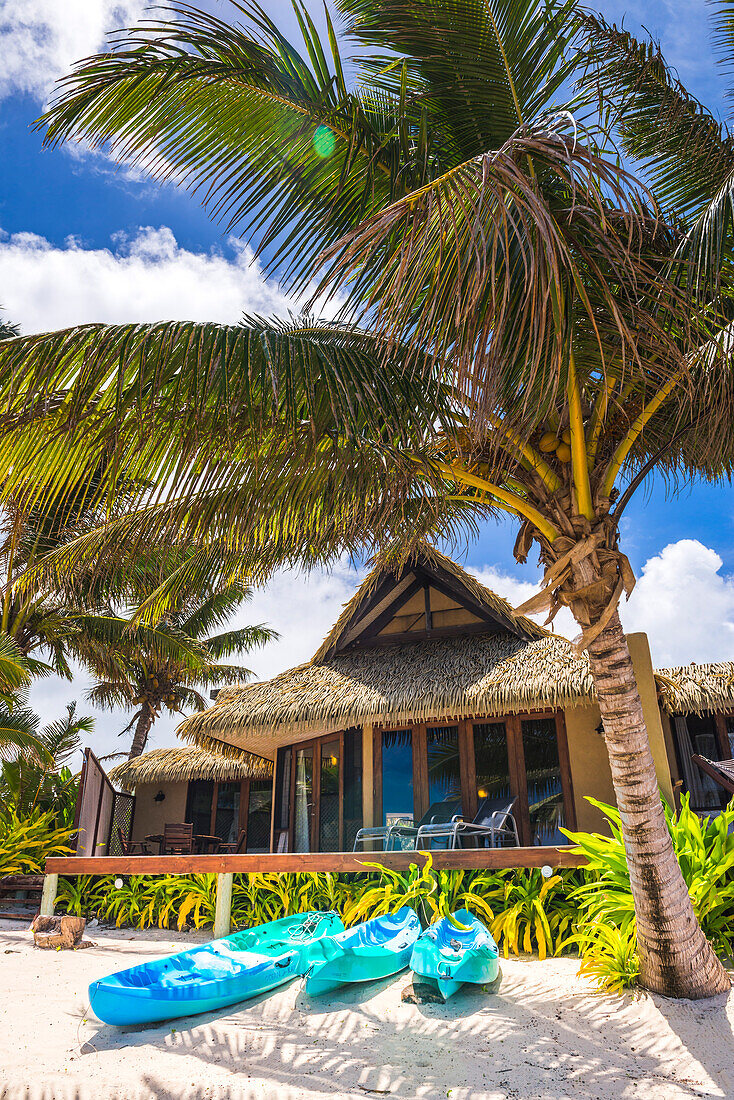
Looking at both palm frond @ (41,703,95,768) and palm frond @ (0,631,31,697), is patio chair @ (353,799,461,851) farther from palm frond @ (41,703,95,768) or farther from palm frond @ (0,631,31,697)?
palm frond @ (41,703,95,768)

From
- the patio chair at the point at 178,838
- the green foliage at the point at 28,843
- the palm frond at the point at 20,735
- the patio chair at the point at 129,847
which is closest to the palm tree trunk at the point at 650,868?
the patio chair at the point at 178,838

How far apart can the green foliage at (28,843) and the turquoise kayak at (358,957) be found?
23.0 feet

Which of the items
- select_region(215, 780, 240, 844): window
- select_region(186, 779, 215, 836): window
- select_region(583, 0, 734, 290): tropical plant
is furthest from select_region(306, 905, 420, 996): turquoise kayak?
select_region(186, 779, 215, 836): window

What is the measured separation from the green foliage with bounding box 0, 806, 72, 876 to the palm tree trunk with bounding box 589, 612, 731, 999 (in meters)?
9.22

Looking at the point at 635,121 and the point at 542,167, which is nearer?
the point at 542,167

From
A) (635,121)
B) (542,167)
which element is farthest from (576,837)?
(635,121)

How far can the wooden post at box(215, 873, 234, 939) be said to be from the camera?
6.93 m

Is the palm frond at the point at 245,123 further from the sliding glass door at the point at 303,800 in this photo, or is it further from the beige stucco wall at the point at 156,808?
the beige stucco wall at the point at 156,808

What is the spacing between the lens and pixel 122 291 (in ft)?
17.6

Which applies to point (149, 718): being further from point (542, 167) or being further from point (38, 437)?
point (542, 167)

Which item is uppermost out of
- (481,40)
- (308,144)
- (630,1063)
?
(481,40)

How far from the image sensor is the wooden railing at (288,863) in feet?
19.1

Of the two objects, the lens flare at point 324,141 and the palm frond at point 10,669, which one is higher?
the lens flare at point 324,141

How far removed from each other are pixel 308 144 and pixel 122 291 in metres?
2.04
